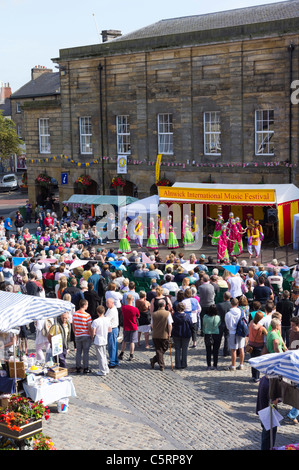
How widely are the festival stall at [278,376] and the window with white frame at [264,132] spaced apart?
2063 cm

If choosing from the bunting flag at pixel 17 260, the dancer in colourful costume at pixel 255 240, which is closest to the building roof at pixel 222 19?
the dancer in colourful costume at pixel 255 240

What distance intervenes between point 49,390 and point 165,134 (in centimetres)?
2270

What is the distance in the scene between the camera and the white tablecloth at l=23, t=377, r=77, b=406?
40.1 feet

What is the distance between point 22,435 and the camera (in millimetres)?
10008

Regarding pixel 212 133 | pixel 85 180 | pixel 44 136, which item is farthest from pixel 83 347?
pixel 44 136

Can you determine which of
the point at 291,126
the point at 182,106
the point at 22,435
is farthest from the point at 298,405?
the point at 182,106

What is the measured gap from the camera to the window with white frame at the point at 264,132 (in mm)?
30109

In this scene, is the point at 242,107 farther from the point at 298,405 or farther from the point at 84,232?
the point at 298,405

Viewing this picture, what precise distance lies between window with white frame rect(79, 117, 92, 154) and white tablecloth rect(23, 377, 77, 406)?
83.2 feet

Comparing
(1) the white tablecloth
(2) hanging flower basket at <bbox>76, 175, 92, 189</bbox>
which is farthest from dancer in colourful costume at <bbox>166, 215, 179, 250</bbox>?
(1) the white tablecloth

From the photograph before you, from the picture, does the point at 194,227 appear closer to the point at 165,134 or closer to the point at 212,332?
the point at 165,134

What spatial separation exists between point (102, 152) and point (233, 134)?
316 inches

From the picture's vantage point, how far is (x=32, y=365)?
42.4 feet

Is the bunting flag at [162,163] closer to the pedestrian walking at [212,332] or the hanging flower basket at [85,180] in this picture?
the hanging flower basket at [85,180]
